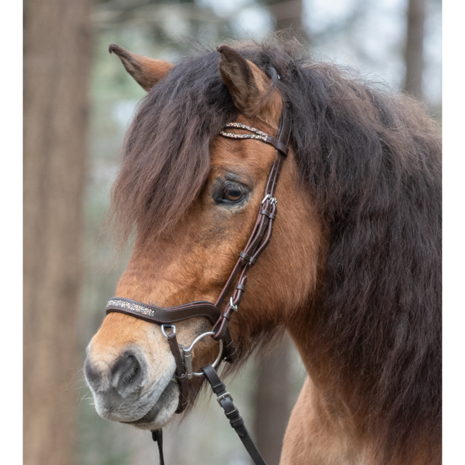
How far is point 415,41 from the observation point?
8727mm

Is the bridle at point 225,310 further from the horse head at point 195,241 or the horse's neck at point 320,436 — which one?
the horse's neck at point 320,436

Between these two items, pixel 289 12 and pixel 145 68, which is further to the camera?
pixel 289 12

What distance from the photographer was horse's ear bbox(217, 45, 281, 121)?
2209 millimetres

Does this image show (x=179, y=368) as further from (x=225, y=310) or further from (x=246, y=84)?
(x=246, y=84)

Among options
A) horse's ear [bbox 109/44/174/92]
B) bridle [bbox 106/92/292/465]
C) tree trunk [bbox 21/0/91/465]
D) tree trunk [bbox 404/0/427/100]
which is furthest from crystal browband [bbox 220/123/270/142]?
tree trunk [bbox 404/0/427/100]

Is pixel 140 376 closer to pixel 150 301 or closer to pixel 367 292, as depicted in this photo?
pixel 150 301

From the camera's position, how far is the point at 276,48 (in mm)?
2645

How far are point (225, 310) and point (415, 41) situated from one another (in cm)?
827

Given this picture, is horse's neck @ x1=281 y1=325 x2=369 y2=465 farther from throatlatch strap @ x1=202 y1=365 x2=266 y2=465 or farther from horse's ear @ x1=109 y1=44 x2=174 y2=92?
horse's ear @ x1=109 y1=44 x2=174 y2=92

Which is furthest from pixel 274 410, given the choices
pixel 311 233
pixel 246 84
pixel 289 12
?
pixel 246 84

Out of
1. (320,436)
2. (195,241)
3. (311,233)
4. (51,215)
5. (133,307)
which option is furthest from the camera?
(51,215)

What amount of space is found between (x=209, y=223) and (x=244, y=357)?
79 cm
